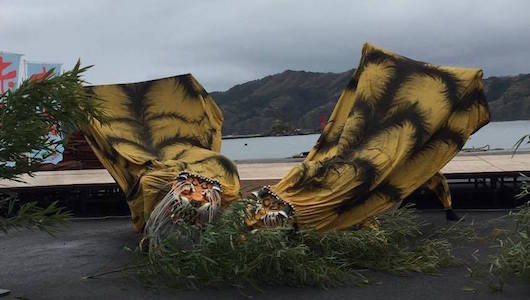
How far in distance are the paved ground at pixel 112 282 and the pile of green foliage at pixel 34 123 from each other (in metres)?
0.88

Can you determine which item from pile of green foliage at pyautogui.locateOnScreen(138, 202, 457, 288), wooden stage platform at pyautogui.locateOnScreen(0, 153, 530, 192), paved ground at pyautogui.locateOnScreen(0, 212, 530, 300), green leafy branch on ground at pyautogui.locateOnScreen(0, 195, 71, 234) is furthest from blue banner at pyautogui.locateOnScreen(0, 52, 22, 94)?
green leafy branch on ground at pyautogui.locateOnScreen(0, 195, 71, 234)

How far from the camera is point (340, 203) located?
564cm

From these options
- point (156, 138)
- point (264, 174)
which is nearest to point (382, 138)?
point (156, 138)

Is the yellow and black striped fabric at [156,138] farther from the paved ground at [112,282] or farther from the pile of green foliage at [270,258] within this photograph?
the pile of green foliage at [270,258]

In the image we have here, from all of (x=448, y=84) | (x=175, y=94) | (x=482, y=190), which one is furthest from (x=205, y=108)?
(x=482, y=190)

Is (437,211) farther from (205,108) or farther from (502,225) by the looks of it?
(205,108)

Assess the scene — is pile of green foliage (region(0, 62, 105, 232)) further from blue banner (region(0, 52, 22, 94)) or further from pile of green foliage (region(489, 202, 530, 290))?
blue banner (region(0, 52, 22, 94))

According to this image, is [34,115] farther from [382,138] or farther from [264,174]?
[264,174]

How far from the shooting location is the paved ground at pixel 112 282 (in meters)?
4.54

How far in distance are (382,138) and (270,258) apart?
78.6 inches

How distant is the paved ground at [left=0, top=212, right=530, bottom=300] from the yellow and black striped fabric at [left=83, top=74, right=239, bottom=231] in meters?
0.71

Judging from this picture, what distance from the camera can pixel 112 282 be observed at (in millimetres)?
5168

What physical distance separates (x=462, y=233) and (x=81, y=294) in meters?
4.07

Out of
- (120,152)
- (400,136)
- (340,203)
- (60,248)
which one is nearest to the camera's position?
(340,203)
